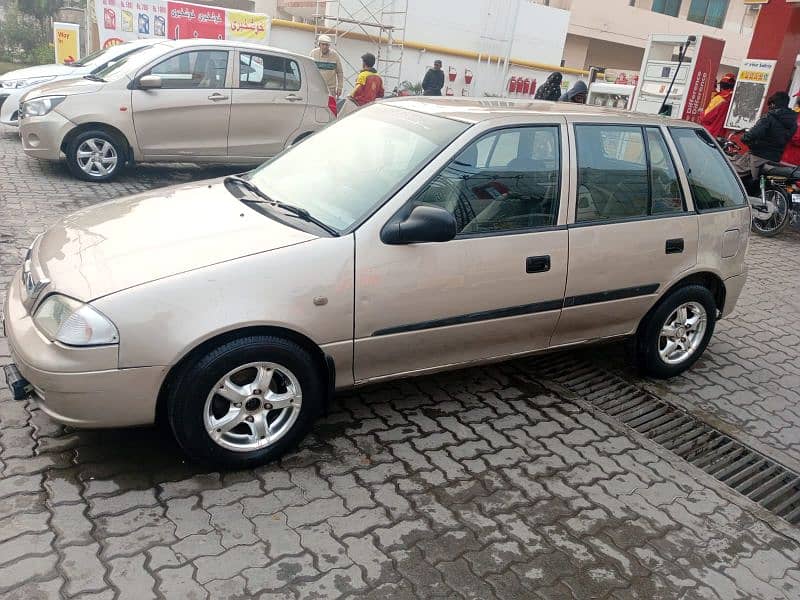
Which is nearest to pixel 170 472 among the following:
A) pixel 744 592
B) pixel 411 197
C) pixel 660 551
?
pixel 411 197

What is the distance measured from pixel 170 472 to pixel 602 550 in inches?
79.4

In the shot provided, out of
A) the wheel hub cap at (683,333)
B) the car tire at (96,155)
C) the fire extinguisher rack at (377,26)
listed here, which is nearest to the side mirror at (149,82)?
the car tire at (96,155)

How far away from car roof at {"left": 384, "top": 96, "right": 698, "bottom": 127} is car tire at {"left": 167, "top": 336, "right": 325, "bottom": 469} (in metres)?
1.66

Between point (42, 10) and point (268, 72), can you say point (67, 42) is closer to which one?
point (268, 72)

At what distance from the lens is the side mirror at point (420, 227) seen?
333cm

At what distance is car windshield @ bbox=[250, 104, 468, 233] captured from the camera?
3562 mm

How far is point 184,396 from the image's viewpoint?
301cm

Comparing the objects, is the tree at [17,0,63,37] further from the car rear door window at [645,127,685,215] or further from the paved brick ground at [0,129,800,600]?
the car rear door window at [645,127,685,215]

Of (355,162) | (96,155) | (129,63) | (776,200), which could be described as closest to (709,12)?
(776,200)

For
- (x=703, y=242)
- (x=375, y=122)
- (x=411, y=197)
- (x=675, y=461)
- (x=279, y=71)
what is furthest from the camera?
(x=279, y=71)

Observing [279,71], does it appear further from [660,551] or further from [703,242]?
[660,551]

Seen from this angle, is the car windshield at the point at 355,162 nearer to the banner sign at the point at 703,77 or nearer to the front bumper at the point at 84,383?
the front bumper at the point at 84,383

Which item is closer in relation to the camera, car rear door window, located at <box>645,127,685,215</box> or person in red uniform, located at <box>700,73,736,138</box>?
car rear door window, located at <box>645,127,685,215</box>

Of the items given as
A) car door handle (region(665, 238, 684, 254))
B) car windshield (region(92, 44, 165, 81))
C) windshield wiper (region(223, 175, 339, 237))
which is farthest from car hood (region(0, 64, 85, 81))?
car door handle (region(665, 238, 684, 254))
